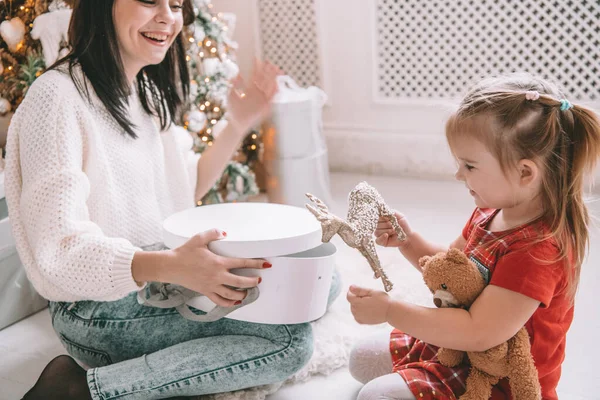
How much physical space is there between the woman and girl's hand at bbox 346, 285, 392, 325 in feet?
0.54

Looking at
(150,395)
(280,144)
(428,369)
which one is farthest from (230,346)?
(280,144)

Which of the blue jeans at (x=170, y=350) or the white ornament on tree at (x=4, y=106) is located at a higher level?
the white ornament on tree at (x=4, y=106)

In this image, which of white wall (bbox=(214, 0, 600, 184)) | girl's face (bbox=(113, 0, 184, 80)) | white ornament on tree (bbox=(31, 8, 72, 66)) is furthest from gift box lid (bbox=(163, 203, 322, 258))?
white wall (bbox=(214, 0, 600, 184))

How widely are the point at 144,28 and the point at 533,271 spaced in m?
0.88

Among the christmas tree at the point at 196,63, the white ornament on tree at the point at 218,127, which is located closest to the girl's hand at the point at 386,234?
the christmas tree at the point at 196,63

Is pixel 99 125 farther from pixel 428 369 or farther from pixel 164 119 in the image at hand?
pixel 428 369

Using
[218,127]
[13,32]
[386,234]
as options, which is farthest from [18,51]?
[386,234]

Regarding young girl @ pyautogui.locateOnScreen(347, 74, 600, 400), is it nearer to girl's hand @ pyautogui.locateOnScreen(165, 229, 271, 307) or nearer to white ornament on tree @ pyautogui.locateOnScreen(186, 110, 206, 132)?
girl's hand @ pyautogui.locateOnScreen(165, 229, 271, 307)

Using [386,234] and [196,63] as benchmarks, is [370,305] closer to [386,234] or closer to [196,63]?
[386,234]

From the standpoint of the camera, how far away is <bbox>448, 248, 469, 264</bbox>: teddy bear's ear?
42.6 inches

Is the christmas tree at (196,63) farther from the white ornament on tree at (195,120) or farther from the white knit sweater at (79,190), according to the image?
the white knit sweater at (79,190)

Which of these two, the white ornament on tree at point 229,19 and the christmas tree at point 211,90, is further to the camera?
the white ornament on tree at point 229,19

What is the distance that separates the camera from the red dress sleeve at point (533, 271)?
1.02m

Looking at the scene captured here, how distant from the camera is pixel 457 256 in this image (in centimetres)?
109
